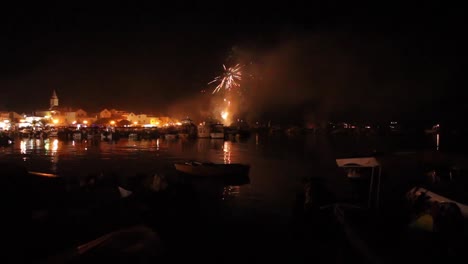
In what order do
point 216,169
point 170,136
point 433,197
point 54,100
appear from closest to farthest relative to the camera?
point 433,197
point 216,169
point 170,136
point 54,100

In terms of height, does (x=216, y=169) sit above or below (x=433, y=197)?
below

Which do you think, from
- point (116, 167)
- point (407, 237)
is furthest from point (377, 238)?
point (116, 167)

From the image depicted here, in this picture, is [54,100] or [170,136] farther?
[54,100]

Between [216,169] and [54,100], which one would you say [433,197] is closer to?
[216,169]

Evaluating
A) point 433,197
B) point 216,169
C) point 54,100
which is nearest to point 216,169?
point 216,169

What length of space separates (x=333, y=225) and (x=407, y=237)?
9.32ft

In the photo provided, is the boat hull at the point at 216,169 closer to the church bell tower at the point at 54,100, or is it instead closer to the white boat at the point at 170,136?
the white boat at the point at 170,136

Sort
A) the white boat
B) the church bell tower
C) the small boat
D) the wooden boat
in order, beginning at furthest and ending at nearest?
the church bell tower
the white boat
the small boat
the wooden boat

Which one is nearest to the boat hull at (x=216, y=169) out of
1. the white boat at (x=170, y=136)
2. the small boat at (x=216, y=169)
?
the small boat at (x=216, y=169)

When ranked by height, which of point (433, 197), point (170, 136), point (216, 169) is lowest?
point (216, 169)

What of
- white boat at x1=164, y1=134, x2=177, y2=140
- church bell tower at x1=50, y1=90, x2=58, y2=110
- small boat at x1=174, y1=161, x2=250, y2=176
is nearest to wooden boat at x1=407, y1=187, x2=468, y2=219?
small boat at x1=174, y1=161, x2=250, y2=176

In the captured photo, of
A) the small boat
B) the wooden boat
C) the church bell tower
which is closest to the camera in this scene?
the wooden boat

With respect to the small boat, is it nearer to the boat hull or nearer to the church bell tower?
the boat hull

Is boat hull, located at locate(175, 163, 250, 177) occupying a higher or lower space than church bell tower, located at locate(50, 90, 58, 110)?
lower
